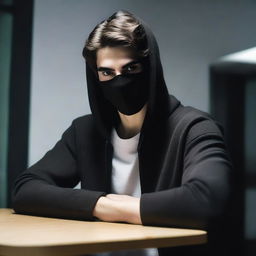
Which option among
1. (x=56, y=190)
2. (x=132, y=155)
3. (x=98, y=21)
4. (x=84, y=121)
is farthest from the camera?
(x=98, y=21)

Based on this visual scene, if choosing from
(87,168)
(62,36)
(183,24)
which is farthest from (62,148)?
(183,24)

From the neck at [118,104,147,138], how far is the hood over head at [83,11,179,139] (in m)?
0.05

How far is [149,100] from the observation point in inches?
59.4

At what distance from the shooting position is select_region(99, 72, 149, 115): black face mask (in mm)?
1488

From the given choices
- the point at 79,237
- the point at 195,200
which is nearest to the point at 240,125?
the point at 195,200

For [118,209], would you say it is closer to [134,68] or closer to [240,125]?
[134,68]

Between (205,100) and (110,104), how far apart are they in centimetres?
81

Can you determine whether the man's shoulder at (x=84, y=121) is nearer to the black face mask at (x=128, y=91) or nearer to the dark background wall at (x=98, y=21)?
the black face mask at (x=128, y=91)

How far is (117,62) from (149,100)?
16 cm

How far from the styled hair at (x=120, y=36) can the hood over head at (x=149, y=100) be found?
0.02m

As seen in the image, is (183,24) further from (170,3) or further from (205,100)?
(205,100)

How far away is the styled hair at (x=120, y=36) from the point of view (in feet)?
4.92

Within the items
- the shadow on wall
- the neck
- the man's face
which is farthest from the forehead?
the shadow on wall

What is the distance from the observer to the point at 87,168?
1.66 m
